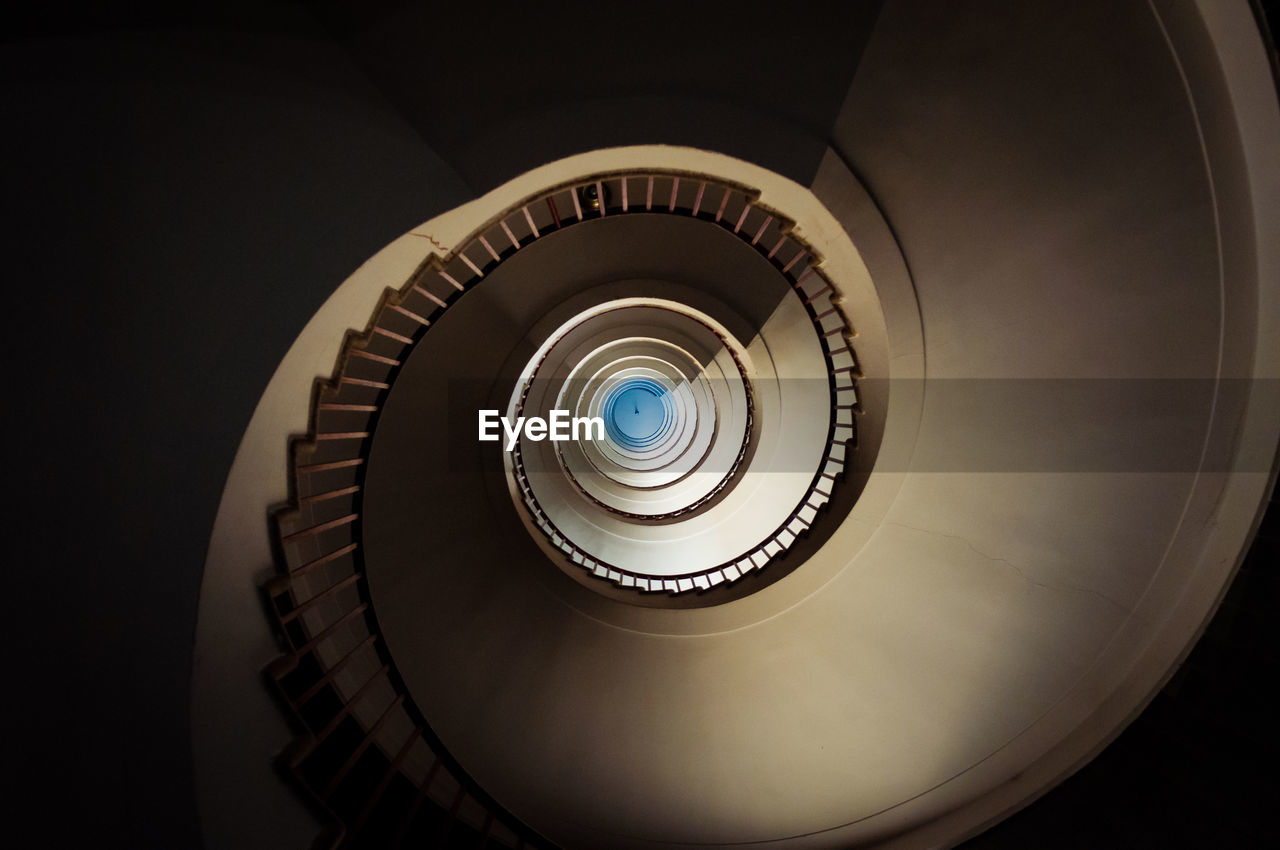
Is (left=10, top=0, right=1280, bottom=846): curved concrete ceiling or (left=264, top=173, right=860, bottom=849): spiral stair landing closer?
(left=10, top=0, right=1280, bottom=846): curved concrete ceiling

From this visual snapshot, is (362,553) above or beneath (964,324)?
beneath

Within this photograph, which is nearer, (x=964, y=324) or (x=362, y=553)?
(x=964, y=324)

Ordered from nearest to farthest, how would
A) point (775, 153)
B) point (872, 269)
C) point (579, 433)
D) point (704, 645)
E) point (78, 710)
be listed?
1. point (78, 710)
2. point (775, 153)
3. point (872, 269)
4. point (704, 645)
5. point (579, 433)

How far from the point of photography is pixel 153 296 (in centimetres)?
219

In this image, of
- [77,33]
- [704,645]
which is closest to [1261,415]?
[704,645]

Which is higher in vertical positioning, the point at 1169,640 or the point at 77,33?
the point at 77,33

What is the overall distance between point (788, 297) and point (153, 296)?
5.83 metres

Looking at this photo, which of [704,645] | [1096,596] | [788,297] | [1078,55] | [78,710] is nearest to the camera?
[78,710]

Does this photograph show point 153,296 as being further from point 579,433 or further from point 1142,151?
point 579,433

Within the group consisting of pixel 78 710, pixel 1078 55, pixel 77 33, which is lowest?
pixel 78 710

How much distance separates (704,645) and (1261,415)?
4.12 meters

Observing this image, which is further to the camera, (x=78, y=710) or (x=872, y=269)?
(x=872, y=269)

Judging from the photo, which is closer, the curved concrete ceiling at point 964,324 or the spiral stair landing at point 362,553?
the curved concrete ceiling at point 964,324

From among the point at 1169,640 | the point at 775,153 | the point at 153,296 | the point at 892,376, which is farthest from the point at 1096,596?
the point at 153,296
